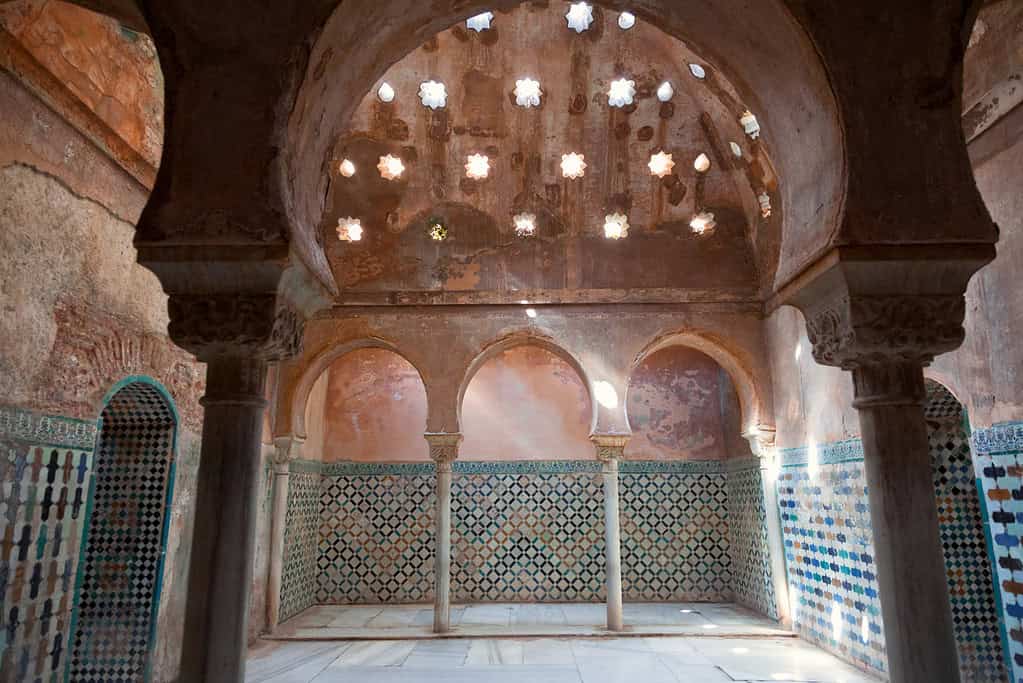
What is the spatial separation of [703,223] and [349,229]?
4801 mm

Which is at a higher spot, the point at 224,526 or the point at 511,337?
the point at 511,337

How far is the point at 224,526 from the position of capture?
3.04 meters

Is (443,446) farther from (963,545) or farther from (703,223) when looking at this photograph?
(963,545)

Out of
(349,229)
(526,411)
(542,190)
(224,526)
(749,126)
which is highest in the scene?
(749,126)

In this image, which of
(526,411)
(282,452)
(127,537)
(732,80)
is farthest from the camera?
(526,411)

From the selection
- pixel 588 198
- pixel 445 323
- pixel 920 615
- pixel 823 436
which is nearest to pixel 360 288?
pixel 445 323

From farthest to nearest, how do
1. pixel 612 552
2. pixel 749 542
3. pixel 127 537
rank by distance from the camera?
pixel 749 542 < pixel 612 552 < pixel 127 537

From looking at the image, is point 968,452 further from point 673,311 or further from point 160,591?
point 160,591

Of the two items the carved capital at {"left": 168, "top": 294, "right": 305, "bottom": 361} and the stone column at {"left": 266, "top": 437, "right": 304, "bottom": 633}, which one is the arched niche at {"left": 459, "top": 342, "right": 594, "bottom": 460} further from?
the carved capital at {"left": 168, "top": 294, "right": 305, "bottom": 361}

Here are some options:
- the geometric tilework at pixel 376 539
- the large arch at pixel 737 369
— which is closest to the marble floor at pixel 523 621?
the geometric tilework at pixel 376 539

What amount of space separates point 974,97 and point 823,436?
3676mm

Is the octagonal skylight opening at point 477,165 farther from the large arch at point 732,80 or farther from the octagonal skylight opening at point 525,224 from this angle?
the large arch at point 732,80

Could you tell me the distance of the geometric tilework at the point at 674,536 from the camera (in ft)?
36.4

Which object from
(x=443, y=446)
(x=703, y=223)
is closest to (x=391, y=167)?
(x=443, y=446)
